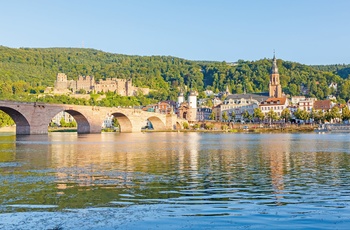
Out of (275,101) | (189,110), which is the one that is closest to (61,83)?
(189,110)

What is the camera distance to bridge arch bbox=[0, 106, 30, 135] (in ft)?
229

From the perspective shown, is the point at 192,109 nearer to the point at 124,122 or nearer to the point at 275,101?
the point at 275,101

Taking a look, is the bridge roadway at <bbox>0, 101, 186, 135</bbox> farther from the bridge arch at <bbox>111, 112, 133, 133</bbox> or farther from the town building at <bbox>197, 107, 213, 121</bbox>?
the town building at <bbox>197, 107, 213, 121</bbox>

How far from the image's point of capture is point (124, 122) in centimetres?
10369

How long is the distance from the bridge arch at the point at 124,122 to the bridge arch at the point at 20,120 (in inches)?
1002

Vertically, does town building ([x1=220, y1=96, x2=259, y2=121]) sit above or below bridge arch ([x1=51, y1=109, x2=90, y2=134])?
above

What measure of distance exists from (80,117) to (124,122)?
18082mm

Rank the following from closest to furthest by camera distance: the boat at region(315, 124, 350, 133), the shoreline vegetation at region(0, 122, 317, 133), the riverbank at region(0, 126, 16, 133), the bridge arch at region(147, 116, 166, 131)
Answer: the boat at region(315, 124, 350, 133) → the shoreline vegetation at region(0, 122, 317, 133) → the bridge arch at region(147, 116, 166, 131) → the riverbank at region(0, 126, 16, 133)

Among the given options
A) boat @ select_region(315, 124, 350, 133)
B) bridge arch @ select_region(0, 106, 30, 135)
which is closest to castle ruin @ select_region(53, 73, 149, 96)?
boat @ select_region(315, 124, 350, 133)

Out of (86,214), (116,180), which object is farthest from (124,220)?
(116,180)

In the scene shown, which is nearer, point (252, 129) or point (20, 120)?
point (20, 120)

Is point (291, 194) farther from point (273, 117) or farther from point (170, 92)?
point (170, 92)

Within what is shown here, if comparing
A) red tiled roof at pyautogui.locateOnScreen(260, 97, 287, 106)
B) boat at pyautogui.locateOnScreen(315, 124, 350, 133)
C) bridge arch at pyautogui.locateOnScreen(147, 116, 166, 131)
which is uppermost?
red tiled roof at pyautogui.locateOnScreen(260, 97, 287, 106)

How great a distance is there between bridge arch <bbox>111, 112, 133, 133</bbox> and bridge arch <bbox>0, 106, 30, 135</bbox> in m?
25.5
